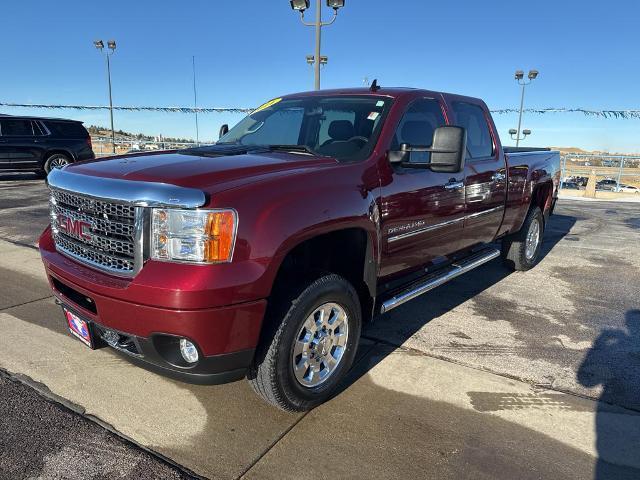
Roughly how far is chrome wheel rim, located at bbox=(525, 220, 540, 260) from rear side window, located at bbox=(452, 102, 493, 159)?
166 centimetres

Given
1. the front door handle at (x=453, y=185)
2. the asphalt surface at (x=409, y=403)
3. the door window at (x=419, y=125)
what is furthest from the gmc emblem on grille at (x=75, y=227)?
the front door handle at (x=453, y=185)

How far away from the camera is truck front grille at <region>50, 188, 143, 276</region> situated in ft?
7.72

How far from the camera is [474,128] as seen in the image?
4719 millimetres

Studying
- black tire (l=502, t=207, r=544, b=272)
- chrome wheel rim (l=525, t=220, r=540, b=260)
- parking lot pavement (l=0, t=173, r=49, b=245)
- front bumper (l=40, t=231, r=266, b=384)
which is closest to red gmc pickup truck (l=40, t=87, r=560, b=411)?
front bumper (l=40, t=231, r=266, b=384)

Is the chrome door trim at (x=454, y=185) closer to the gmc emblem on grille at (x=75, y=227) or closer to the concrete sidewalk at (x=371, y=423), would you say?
the concrete sidewalk at (x=371, y=423)

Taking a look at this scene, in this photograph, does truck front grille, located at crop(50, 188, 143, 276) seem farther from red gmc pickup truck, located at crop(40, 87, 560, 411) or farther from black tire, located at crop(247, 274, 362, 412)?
black tire, located at crop(247, 274, 362, 412)

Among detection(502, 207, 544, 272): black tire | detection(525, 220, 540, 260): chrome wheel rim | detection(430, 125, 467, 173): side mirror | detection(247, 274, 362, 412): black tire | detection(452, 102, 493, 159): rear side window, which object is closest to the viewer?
detection(247, 274, 362, 412): black tire

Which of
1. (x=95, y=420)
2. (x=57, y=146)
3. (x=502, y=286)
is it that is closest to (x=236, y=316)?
(x=95, y=420)

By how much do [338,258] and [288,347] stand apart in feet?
2.62

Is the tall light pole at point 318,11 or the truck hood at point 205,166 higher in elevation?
the tall light pole at point 318,11

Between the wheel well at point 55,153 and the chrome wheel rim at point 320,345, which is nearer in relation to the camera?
the chrome wheel rim at point 320,345

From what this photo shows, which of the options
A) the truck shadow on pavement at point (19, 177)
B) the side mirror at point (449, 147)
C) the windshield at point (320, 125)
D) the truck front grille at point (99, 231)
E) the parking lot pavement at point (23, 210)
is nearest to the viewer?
the truck front grille at point (99, 231)

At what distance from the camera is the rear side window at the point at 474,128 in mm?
4453

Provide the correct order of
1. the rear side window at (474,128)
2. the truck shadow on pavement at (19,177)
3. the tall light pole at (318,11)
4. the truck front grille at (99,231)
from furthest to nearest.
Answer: the truck shadow on pavement at (19,177), the tall light pole at (318,11), the rear side window at (474,128), the truck front grille at (99,231)
